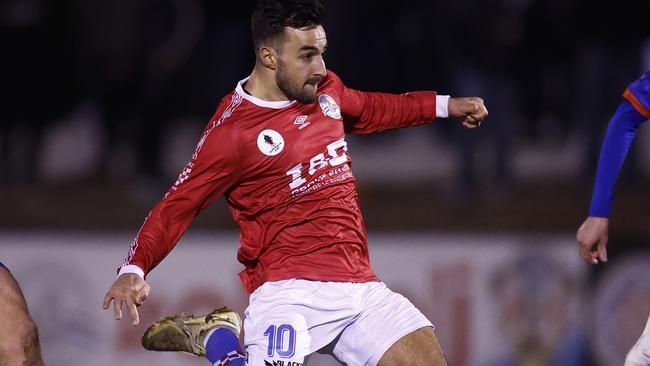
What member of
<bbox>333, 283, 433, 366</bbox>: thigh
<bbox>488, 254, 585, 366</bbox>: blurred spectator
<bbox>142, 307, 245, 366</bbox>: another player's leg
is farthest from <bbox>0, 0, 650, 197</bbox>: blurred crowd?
<bbox>333, 283, 433, 366</bbox>: thigh

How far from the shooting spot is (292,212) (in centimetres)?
521

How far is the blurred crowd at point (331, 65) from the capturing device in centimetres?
962

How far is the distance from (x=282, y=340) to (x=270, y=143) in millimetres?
802

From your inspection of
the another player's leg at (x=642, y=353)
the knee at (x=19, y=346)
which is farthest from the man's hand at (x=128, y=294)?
the another player's leg at (x=642, y=353)

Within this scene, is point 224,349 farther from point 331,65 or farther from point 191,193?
point 331,65

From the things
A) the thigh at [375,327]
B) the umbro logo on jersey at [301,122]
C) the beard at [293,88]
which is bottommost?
the thigh at [375,327]

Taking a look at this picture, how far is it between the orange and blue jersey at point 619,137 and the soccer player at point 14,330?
2425mm

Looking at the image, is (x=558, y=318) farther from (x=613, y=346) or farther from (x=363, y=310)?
(x=363, y=310)

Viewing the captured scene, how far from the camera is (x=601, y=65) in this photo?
31.4 feet

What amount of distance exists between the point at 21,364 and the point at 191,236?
3.44 m

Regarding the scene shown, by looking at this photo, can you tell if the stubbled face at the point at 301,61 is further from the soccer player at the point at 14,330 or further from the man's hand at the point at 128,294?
the soccer player at the point at 14,330

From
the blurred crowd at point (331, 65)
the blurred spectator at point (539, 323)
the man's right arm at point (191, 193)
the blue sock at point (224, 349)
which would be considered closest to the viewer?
the man's right arm at point (191, 193)

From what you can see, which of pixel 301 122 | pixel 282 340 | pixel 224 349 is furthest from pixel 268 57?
pixel 224 349

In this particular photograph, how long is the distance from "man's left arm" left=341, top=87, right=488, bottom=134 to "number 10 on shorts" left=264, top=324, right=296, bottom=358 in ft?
3.43
